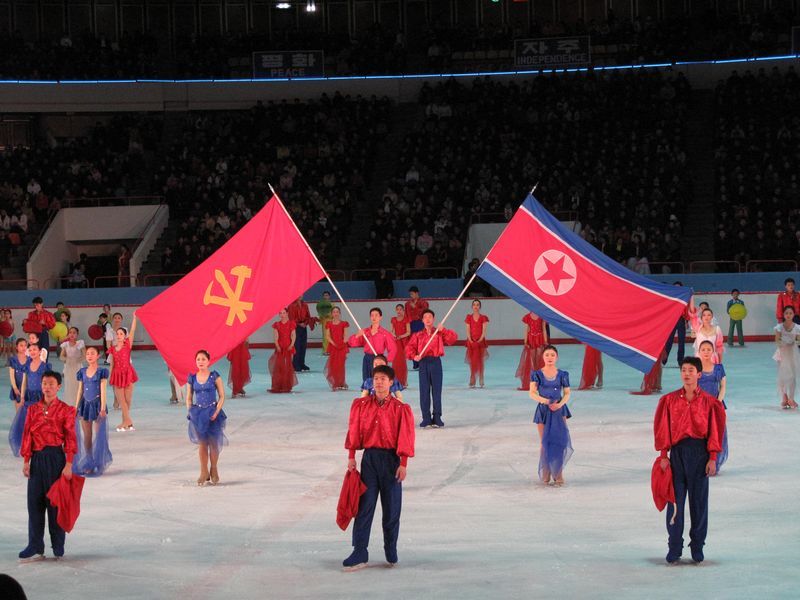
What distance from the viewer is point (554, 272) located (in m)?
16.6

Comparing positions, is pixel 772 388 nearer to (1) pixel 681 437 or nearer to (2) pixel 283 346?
(2) pixel 283 346

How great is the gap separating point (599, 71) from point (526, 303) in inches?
1160

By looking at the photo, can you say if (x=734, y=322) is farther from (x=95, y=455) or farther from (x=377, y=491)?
(x=377, y=491)

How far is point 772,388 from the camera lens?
2292cm

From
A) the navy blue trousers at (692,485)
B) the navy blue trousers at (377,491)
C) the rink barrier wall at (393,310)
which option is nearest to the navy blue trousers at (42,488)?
the navy blue trousers at (377,491)

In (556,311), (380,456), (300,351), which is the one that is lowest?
(300,351)

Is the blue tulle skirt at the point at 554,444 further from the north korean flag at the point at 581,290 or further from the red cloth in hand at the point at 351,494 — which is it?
the red cloth in hand at the point at 351,494

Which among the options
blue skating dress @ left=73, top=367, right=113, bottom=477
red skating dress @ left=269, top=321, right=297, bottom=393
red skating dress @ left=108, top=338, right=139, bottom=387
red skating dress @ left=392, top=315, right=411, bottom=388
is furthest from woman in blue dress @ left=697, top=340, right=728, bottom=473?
red skating dress @ left=269, top=321, right=297, bottom=393

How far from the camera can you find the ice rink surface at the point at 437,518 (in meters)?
9.98

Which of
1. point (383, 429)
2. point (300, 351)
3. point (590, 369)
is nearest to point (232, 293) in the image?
point (383, 429)

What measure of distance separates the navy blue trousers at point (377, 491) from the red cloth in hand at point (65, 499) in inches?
99.4

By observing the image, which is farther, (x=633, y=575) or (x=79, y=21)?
(x=79, y=21)

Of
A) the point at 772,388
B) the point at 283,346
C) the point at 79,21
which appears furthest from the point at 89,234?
the point at 772,388

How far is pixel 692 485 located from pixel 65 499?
5.43m
